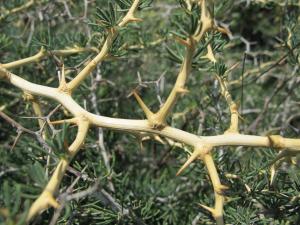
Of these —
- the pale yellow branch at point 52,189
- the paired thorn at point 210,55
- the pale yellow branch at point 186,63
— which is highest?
the paired thorn at point 210,55

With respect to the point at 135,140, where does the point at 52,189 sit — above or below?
below

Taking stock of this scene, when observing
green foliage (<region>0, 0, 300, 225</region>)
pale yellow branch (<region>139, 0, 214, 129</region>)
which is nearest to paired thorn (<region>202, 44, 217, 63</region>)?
green foliage (<region>0, 0, 300, 225</region>)

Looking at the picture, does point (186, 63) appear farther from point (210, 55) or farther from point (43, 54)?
point (43, 54)

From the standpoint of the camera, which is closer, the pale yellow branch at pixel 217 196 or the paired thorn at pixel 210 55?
the pale yellow branch at pixel 217 196

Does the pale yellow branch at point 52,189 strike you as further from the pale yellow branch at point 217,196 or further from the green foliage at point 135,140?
the pale yellow branch at point 217,196

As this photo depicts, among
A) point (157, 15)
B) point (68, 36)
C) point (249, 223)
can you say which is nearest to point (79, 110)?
point (249, 223)

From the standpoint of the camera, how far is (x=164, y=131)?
59cm

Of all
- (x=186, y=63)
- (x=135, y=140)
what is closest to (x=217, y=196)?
(x=186, y=63)

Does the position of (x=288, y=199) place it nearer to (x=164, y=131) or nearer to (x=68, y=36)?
(x=164, y=131)

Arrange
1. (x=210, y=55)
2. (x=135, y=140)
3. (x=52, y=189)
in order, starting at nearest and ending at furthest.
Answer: (x=52, y=189)
(x=210, y=55)
(x=135, y=140)

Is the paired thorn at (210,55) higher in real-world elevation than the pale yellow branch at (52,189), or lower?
higher

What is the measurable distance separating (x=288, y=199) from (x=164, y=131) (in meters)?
0.26

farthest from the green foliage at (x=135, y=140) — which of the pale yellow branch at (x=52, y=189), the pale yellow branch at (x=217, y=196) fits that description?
the pale yellow branch at (x=217, y=196)

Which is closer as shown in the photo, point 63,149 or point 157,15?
point 63,149
